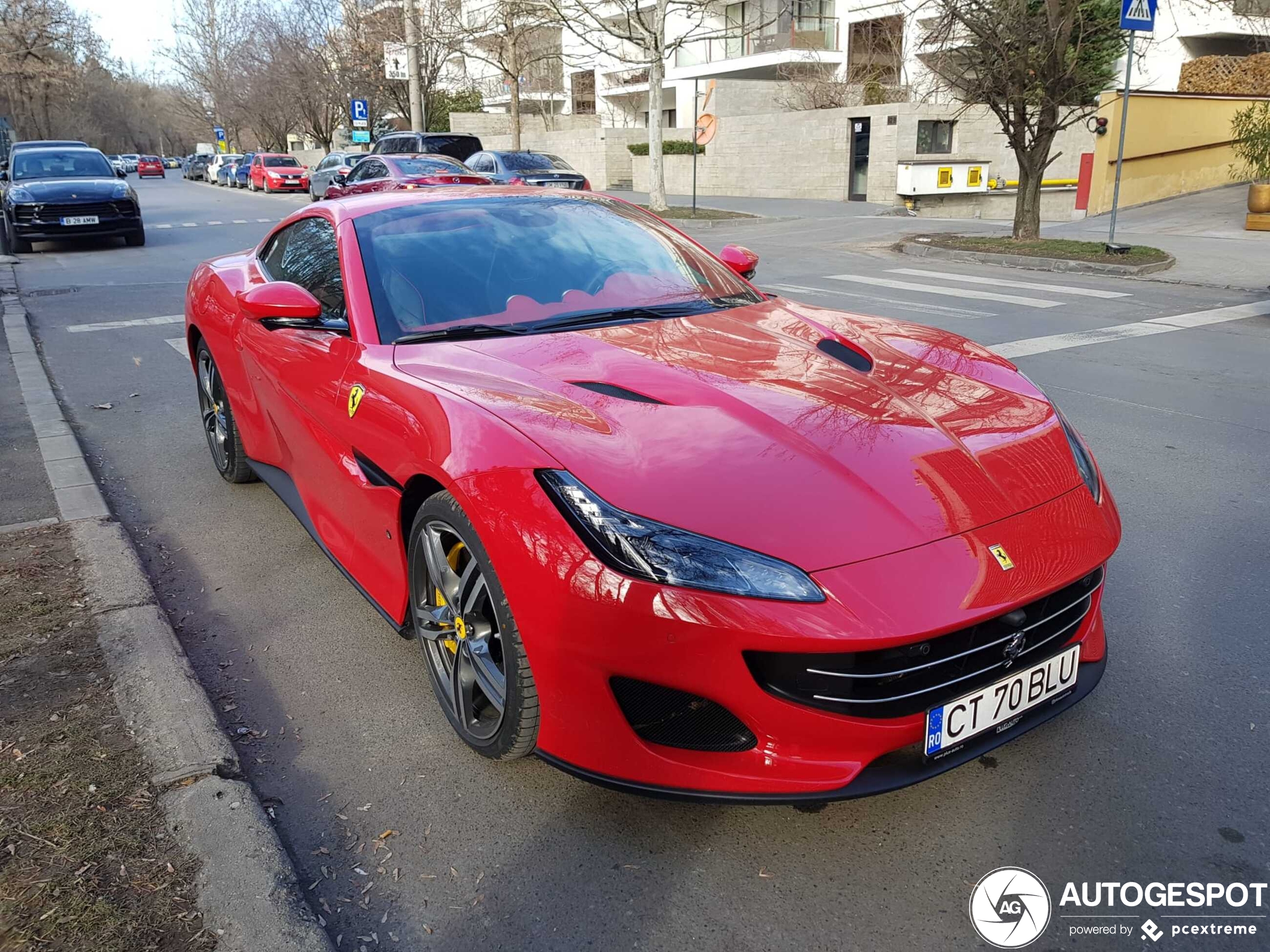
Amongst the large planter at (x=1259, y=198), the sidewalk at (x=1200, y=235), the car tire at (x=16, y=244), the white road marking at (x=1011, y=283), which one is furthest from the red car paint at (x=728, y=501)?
the car tire at (x=16, y=244)

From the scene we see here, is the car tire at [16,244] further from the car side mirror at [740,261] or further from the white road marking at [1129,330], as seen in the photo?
the car side mirror at [740,261]

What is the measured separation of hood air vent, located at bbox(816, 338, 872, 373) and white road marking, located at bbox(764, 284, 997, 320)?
693 cm

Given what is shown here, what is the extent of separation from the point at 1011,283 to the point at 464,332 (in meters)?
10.5

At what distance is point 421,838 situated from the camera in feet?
8.43

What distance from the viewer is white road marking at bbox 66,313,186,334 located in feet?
33.7

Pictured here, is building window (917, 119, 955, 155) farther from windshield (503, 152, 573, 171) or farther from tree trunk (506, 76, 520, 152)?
tree trunk (506, 76, 520, 152)

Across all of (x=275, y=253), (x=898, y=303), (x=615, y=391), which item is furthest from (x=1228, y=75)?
(x=615, y=391)

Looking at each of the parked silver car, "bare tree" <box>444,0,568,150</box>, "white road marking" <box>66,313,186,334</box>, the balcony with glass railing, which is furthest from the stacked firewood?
"white road marking" <box>66,313,186,334</box>

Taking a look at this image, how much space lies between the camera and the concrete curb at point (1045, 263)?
42.4 ft

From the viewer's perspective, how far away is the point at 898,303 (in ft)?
35.6

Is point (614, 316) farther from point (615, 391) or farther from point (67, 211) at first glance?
point (67, 211)

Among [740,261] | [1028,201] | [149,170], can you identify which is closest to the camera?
[740,261]

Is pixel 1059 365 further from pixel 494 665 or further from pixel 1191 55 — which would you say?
pixel 1191 55

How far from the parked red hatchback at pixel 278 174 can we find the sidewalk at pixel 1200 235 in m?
29.3
